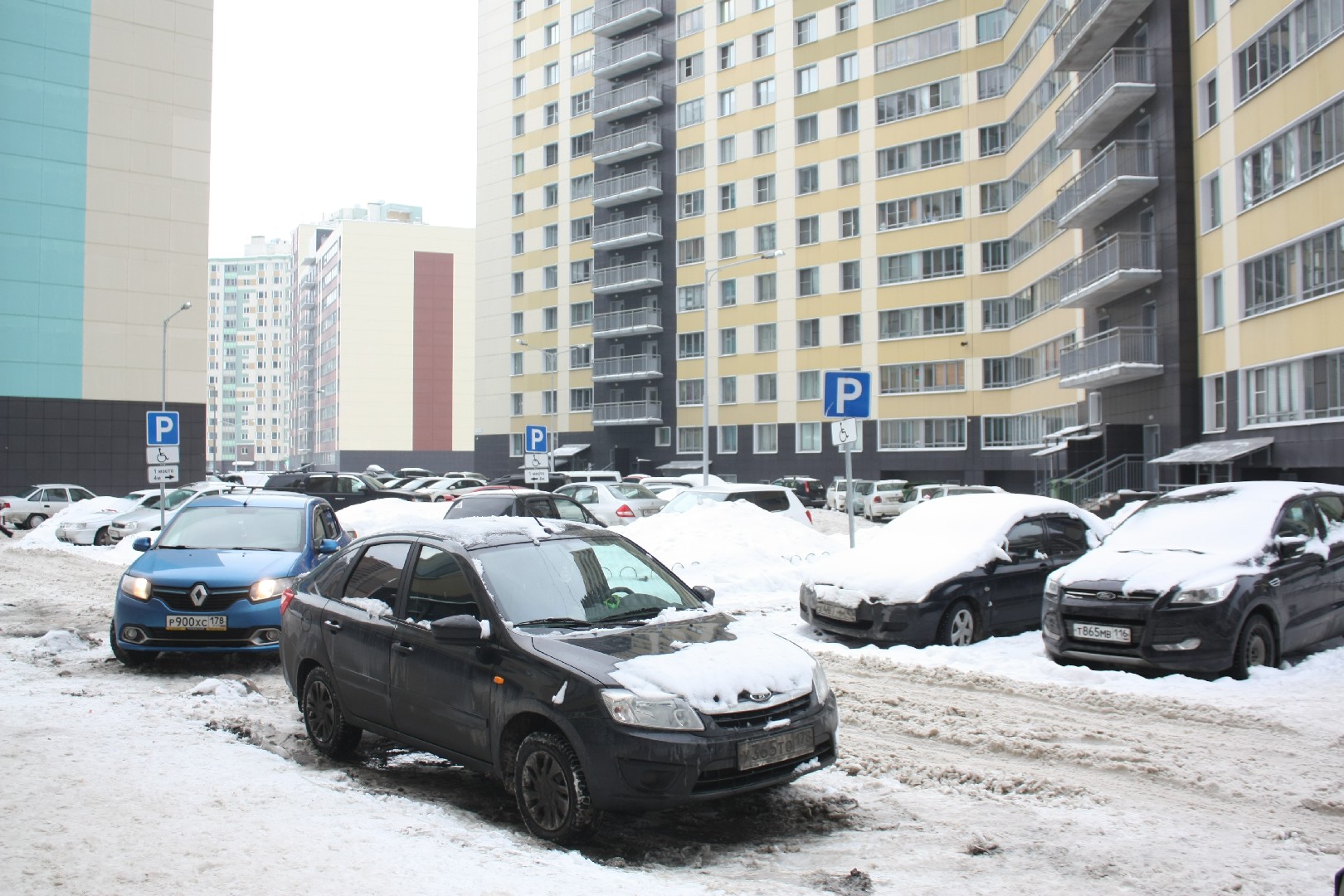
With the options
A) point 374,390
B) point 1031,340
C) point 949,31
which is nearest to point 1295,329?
point 1031,340

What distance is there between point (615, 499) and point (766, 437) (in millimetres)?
32575

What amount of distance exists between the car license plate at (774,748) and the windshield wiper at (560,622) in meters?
1.19

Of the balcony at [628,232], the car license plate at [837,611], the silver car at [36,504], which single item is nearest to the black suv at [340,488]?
the silver car at [36,504]

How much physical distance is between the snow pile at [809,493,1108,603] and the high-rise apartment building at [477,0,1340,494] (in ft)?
62.9

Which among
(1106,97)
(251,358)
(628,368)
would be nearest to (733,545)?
(1106,97)

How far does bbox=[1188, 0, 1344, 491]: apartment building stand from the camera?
2388 cm

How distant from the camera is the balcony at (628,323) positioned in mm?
62875

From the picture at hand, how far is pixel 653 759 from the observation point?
492 cm

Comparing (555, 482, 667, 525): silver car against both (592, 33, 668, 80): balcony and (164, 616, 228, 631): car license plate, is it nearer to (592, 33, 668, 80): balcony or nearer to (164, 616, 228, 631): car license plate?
(164, 616, 228, 631): car license plate

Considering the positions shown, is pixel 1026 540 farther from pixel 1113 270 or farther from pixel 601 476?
pixel 601 476

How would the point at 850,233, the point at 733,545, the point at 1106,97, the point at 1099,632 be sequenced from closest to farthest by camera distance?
the point at 1099,632
the point at 733,545
the point at 1106,97
the point at 850,233

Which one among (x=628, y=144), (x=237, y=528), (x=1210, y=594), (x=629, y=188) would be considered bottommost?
(x=1210, y=594)

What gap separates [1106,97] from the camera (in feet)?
106

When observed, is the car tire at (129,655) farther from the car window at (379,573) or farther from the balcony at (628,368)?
the balcony at (628,368)
